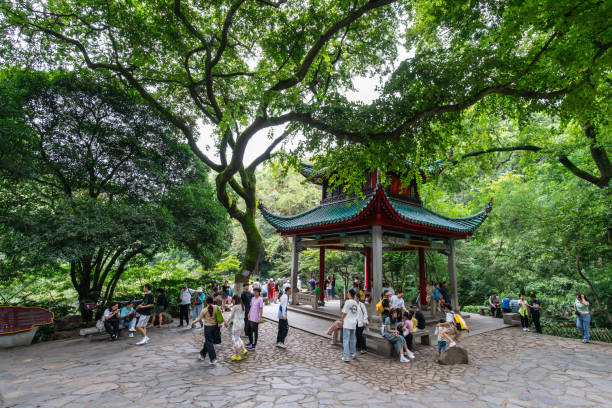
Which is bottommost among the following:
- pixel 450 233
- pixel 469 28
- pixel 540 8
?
pixel 450 233

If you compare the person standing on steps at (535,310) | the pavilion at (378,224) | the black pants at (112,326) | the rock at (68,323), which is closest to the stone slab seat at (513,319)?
the person standing on steps at (535,310)

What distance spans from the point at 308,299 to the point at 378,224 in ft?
17.6

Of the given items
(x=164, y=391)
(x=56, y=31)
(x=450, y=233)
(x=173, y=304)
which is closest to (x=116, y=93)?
(x=56, y=31)

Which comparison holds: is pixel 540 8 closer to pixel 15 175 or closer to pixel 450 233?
pixel 450 233

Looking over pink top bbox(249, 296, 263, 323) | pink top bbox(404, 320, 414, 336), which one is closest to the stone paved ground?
pink top bbox(404, 320, 414, 336)

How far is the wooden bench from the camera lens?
12.4m

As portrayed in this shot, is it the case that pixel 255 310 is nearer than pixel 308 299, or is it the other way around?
pixel 255 310

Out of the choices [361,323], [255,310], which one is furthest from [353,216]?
[255,310]

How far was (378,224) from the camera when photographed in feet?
31.2

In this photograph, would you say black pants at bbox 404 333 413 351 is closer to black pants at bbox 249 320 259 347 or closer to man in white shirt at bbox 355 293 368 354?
man in white shirt at bbox 355 293 368 354

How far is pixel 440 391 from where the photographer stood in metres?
5.16

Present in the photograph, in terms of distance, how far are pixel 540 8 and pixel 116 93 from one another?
461 inches

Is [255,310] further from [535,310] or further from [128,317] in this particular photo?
[535,310]

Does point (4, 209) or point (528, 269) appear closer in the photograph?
point (4, 209)
